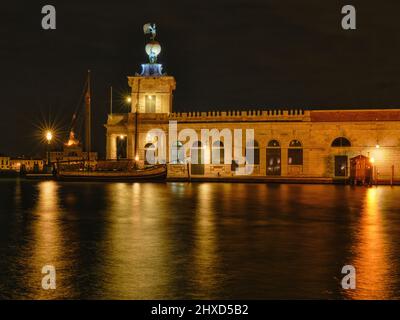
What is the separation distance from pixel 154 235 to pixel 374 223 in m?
6.47

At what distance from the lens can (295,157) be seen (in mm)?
45844

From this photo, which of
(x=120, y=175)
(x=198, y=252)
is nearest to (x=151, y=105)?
(x=120, y=175)

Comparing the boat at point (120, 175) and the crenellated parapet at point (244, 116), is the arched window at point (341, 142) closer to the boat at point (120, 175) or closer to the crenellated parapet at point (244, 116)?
the crenellated parapet at point (244, 116)

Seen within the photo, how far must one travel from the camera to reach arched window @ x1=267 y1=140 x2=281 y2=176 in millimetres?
45781

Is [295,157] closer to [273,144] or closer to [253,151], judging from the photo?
[273,144]

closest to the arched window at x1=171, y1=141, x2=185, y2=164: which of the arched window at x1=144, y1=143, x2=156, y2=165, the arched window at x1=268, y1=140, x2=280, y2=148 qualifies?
the arched window at x1=144, y1=143, x2=156, y2=165

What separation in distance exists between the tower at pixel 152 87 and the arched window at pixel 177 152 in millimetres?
3803

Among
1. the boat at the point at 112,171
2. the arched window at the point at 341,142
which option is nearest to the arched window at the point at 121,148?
the boat at the point at 112,171

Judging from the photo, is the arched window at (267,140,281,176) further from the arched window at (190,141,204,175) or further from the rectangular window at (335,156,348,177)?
the arched window at (190,141,204,175)

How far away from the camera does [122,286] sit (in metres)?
7.43

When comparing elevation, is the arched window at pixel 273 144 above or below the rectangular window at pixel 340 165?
above

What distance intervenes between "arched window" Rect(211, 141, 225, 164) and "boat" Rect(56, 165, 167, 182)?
6.28 m

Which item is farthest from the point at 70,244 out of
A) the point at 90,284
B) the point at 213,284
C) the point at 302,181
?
the point at 302,181

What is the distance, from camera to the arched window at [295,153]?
4572 centimetres
